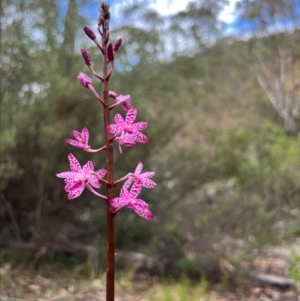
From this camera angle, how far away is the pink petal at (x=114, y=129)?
40.0 inches

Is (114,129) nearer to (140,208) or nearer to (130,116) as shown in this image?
(130,116)

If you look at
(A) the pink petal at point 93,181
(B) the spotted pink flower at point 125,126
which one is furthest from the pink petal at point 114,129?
(A) the pink petal at point 93,181

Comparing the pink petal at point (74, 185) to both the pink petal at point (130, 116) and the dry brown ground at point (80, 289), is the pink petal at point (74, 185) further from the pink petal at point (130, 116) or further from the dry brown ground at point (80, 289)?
the dry brown ground at point (80, 289)

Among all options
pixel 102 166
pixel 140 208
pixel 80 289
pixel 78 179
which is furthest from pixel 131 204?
pixel 102 166

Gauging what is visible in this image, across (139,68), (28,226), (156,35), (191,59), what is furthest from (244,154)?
(191,59)

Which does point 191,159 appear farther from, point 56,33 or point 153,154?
point 56,33

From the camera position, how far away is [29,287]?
138 inches

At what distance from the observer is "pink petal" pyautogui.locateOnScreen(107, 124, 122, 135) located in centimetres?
102

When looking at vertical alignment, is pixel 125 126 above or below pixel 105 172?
above

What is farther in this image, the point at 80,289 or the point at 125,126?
the point at 80,289

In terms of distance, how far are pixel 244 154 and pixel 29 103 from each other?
6.46 feet

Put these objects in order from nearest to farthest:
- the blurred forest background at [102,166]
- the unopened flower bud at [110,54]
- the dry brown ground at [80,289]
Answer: the unopened flower bud at [110,54] → the dry brown ground at [80,289] → the blurred forest background at [102,166]

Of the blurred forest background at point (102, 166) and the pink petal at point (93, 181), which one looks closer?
the pink petal at point (93, 181)

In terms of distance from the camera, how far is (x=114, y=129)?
40.5 inches
